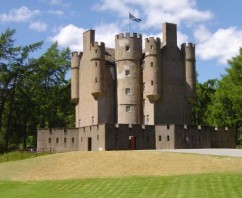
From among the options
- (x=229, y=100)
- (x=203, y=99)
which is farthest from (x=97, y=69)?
(x=203, y=99)

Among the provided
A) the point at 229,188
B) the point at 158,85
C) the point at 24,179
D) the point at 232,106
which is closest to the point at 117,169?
the point at 24,179

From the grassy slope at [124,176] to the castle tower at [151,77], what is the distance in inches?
559

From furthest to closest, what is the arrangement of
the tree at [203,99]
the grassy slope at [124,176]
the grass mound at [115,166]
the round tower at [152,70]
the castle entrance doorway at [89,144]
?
the tree at [203,99] → the round tower at [152,70] → the castle entrance doorway at [89,144] → the grass mound at [115,166] → the grassy slope at [124,176]

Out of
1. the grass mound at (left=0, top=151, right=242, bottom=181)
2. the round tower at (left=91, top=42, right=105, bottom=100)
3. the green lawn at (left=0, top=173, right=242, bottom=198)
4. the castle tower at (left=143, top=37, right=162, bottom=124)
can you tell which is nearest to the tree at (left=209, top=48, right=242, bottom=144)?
the castle tower at (left=143, top=37, right=162, bottom=124)

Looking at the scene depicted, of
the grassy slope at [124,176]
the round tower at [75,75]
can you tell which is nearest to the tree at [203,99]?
the round tower at [75,75]

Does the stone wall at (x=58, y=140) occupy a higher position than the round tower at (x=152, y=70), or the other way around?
the round tower at (x=152, y=70)

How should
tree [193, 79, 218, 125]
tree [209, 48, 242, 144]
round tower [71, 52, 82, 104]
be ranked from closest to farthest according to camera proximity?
round tower [71, 52, 82, 104] < tree [209, 48, 242, 144] < tree [193, 79, 218, 125]

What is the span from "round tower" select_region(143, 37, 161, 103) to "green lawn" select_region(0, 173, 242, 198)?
1043 inches

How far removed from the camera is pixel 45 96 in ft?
232

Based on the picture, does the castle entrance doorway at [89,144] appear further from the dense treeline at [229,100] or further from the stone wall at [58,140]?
the dense treeline at [229,100]

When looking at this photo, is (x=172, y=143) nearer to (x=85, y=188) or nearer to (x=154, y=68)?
(x=154, y=68)

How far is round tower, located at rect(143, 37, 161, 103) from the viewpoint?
54.6 m

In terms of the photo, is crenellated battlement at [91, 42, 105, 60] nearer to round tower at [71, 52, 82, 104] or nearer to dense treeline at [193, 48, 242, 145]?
round tower at [71, 52, 82, 104]

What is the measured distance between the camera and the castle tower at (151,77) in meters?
54.6
